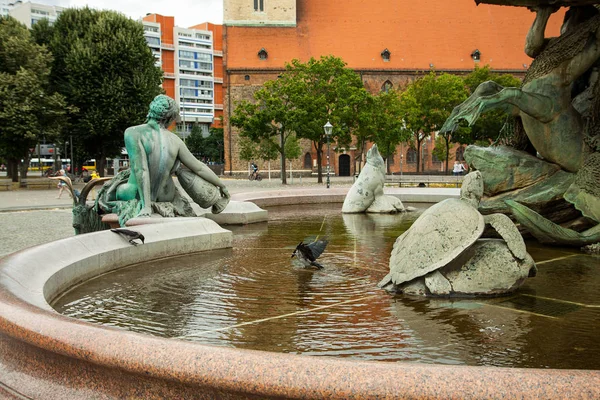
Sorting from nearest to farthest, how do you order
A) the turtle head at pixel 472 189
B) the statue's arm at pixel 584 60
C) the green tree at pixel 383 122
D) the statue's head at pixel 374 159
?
the turtle head at pixel 472 189
the statue's arm at pixel 584 60
the statue's head at pixel 374 159
the green tree at pixel 383 122

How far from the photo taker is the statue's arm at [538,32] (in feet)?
25.8

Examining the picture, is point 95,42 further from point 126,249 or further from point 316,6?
point 126,249

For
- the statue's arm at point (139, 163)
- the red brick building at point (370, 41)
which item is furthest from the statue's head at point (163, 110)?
the red brick building at point (370, 41)

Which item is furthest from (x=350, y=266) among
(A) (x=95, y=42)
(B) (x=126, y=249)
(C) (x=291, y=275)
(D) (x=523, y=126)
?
(A) (x=95, y=42)

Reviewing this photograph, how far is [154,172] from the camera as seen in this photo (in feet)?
27.2

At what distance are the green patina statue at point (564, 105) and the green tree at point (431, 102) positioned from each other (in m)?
47.0

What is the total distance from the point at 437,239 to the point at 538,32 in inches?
166

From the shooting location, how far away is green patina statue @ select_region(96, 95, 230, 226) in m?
8.09

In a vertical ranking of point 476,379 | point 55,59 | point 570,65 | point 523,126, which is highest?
point 55,59

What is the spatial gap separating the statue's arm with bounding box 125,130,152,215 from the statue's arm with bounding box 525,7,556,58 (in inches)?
202

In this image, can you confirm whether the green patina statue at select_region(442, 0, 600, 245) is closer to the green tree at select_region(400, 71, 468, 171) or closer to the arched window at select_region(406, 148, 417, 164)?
the green tree at select_region(400, 71, 468, 171)

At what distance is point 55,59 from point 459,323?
139 feet

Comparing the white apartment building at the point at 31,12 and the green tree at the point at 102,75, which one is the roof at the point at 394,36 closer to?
the green tree at the point at 102,75

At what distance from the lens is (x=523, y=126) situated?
8.20 m
